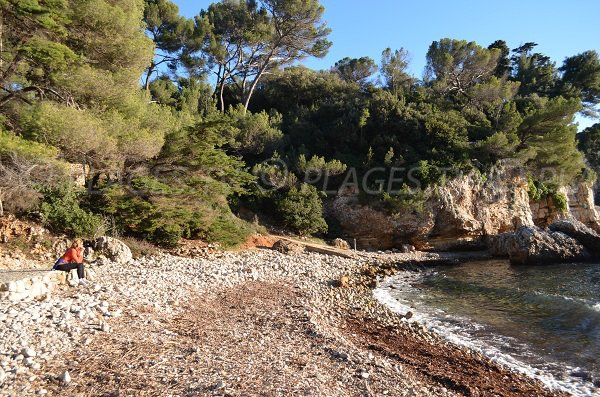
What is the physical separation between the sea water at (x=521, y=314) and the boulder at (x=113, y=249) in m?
7.80

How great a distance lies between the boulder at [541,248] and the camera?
19828mm

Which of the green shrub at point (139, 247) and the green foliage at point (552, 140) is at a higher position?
the green foliage at point (552, 140)

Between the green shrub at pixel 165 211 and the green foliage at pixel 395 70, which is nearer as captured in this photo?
the green shrub at pixel 165 211

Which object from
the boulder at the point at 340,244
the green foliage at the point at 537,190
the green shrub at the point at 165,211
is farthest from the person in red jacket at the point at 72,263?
the green foliage at the point at 537,190

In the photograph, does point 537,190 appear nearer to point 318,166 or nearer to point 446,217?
point 446,217

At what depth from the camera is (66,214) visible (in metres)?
11.3

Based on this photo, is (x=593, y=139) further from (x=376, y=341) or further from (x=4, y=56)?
(x=4, y=56)

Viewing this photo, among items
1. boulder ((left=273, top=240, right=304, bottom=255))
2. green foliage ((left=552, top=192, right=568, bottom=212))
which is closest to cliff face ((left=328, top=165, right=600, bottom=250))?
green foliage ((left=552, top=192, right=568, bottom=212))

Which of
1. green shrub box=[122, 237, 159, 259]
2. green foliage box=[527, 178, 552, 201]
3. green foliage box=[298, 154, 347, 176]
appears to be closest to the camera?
green shrub box=[122, 237, 159, 259]

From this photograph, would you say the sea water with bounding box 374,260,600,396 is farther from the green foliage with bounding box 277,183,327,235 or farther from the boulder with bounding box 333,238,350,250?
the green foliage with bounding box 277,183,327,235

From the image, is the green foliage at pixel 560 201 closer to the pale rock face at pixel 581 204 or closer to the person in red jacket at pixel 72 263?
the pale rock face at pixel 581 204

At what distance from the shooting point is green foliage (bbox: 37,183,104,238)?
11.1 metres

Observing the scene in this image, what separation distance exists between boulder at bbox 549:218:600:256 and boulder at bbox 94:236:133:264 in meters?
23.2

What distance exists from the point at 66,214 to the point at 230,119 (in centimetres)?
657
